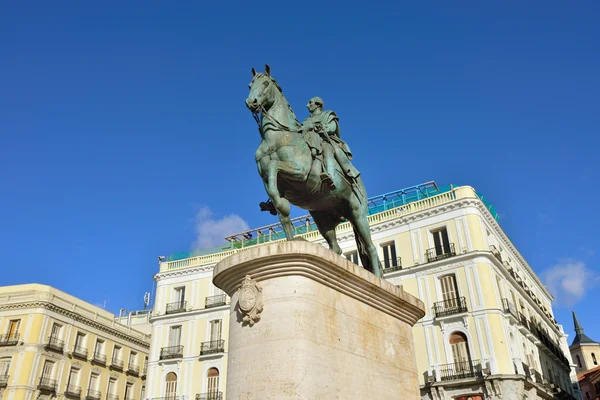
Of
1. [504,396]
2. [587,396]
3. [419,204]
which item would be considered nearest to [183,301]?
[419,204]

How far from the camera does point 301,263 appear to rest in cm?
649

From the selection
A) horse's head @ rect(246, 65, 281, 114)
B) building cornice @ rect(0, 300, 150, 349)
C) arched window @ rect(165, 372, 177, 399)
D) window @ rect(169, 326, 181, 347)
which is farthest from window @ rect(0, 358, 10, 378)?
horse's head @ rect(246, 65, 281, 114)

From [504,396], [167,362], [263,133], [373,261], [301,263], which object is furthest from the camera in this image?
[167,362]

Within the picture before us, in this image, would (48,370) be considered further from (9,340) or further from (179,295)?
(179,295)

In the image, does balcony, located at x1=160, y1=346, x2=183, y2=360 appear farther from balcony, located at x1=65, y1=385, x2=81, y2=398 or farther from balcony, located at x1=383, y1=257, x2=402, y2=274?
balcony, located at x1=383, y1=257, x2=402, y2=274

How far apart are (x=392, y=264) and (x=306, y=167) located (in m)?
28.0

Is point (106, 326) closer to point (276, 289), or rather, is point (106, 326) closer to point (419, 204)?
point (419, 204)

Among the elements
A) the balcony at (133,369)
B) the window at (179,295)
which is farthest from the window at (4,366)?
the window at (179,295)

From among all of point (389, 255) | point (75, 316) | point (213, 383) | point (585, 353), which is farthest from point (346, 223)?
point (585, 353)

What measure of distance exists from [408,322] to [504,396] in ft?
76.7

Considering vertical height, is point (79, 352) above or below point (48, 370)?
above

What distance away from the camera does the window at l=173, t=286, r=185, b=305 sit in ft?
133

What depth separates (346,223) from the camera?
36938 millimetres

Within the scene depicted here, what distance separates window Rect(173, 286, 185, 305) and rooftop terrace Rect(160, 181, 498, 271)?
181cm
